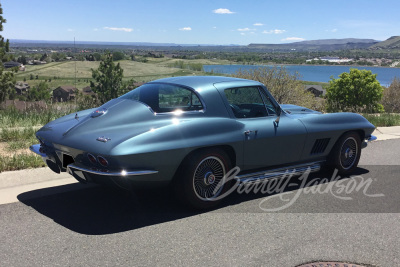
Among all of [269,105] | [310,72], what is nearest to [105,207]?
[269,105]

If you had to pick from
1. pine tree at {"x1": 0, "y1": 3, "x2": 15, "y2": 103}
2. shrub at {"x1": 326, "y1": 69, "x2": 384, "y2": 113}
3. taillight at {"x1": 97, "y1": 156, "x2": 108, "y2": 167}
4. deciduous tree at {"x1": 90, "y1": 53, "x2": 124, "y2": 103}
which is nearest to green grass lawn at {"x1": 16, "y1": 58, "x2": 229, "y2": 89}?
deciduous tree at {"x1": 90, "y1": 53, "x2": 124, "y2": 103}

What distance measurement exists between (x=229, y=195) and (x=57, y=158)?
203 cm

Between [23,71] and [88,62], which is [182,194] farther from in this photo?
[23,71]

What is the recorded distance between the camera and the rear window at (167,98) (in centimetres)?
449

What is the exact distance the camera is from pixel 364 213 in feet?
14.9

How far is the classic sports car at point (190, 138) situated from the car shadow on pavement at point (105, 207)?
0.31 meters

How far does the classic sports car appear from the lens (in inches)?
153

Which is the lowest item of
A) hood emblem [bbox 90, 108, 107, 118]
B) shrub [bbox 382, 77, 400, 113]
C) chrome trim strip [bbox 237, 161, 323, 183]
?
shrub [bbox 382, 77, 400, 113]

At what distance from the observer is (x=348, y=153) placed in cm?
588

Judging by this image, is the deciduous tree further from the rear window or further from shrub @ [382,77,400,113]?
the rear window

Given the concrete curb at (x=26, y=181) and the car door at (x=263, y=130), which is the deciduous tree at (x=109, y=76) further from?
the car door at (x=263, y=130)

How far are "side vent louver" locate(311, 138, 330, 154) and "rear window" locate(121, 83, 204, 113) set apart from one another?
1.77 m

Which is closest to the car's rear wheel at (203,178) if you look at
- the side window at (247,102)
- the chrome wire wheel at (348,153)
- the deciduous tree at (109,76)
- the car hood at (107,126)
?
the car hood at (107,126)

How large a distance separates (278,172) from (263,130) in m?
0.61
